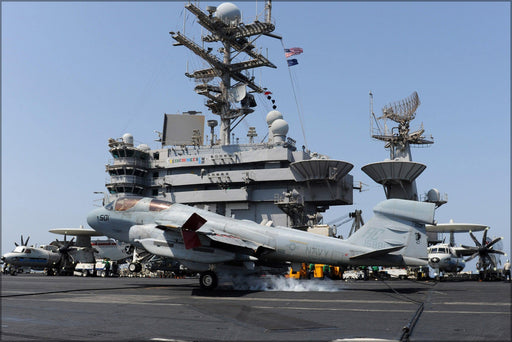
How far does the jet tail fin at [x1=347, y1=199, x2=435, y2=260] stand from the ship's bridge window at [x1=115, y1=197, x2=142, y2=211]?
13.3 m

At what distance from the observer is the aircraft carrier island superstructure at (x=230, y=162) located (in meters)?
54.2

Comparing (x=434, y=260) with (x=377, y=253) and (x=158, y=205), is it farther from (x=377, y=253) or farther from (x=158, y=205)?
(x=158, y=205)

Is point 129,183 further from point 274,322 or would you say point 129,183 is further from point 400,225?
point 274,322

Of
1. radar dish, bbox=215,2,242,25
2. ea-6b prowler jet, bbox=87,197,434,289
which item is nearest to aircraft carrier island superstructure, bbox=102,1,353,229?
radar dish, bbox=215,2,242,25

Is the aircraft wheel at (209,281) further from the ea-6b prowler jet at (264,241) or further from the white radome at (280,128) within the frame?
the white radome at (280,128)

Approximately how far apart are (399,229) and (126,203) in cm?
1615

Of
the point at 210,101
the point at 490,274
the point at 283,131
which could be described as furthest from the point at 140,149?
the point at 490,274

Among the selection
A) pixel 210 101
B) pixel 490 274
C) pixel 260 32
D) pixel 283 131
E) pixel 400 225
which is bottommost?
pixel 490 274

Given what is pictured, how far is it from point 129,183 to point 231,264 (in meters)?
43.3

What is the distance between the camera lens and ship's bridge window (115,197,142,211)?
84.2 ft

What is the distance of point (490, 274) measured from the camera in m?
48.0

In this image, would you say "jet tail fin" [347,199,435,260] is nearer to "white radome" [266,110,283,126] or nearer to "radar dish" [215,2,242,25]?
"white radome" [266,110,283,126]

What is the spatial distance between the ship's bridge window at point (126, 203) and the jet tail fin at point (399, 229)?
524 inches

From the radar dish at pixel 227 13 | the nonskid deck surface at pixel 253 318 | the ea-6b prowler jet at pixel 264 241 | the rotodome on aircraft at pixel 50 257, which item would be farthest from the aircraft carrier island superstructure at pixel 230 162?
the nonskid deck surface at pixel 253 318
